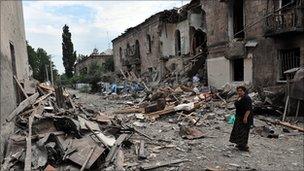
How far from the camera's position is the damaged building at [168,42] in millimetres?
23203

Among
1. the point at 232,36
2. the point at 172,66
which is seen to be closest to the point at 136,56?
the point at 172,66

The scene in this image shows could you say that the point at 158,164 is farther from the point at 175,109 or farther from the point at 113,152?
the point at 175,109

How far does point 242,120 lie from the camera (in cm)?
808

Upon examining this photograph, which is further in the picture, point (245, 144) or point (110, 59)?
point (110, 59)

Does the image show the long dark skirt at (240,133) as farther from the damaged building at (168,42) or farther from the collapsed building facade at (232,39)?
the damaged building at (168,42)

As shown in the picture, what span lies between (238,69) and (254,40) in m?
2.81

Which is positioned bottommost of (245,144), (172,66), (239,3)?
(245,144)

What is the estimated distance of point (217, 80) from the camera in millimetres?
20094

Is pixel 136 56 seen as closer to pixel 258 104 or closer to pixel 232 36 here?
pixel 232 36

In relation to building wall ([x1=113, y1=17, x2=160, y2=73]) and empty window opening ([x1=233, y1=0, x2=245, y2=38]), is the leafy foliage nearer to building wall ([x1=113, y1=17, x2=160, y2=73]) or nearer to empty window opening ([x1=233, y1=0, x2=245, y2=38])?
building wall ([x1=113, y1=17, x2=160, y2=73])

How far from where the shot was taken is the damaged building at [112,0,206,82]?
23.2 m

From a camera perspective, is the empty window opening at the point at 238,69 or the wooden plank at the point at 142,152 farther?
the empty window opening at the point at 238,69

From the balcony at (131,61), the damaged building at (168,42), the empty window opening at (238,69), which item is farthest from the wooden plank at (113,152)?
the balcony at (131,61)

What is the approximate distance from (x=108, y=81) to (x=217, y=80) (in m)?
15.9
